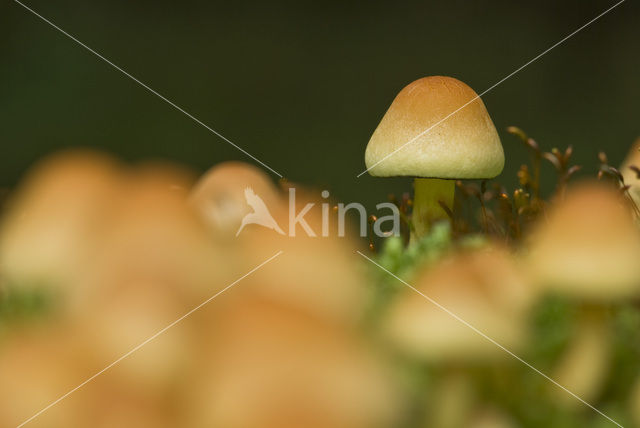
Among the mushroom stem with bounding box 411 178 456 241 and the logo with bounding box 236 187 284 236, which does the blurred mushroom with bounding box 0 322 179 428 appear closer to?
the logo with bounding box 236 187 284 236

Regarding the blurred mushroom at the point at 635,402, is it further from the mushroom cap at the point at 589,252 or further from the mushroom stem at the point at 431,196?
the mushroom stem at the point at 431,196

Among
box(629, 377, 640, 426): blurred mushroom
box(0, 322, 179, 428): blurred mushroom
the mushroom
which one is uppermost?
the mushroom

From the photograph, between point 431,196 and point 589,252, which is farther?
point 431,196

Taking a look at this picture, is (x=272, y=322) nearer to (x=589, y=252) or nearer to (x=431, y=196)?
(x=589, y=252)

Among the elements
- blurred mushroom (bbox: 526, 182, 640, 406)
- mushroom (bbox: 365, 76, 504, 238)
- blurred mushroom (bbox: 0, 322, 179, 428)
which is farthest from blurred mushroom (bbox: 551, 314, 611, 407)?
mushroom (bbox: 365, 76, 504, 238)

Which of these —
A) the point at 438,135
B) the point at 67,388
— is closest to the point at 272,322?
the point at 67,388

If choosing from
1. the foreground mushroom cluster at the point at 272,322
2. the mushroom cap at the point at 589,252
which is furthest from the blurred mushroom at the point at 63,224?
the mushroom cap at the point at 589,252
